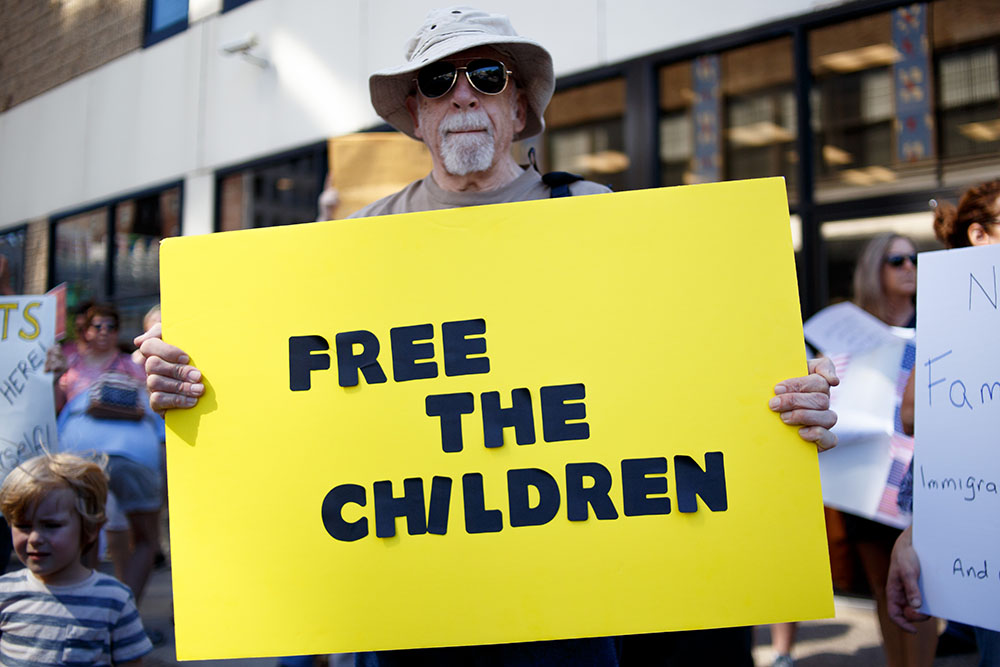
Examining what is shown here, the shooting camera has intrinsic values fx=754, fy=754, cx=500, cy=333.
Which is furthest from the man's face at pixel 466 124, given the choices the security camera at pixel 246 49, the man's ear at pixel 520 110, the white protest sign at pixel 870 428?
the security camera at pixel 246 49

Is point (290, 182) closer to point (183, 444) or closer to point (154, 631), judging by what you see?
point (154, 631)

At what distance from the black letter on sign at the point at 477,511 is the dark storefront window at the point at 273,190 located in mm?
4898

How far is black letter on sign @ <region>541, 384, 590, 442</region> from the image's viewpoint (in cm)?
148

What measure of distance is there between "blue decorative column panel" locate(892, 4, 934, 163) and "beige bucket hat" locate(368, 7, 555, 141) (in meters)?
Answer: 3.24

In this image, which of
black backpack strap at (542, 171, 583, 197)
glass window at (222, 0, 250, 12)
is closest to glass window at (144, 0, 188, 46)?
glass window at (222, 0, 250, 12)

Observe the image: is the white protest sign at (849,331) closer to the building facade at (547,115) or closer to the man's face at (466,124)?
the building facade at (547,115)

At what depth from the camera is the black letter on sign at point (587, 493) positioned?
4.78ft

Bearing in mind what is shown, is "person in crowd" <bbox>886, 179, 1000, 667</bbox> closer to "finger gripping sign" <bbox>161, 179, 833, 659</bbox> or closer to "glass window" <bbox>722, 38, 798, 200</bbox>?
"finger gripping sign" <bbox>161, 179, 833, 659</bbox>

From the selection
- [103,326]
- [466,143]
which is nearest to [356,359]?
[466,143]

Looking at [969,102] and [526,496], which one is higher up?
[969,102]

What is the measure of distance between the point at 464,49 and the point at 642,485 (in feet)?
3.37

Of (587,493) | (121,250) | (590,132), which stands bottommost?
(587,493)

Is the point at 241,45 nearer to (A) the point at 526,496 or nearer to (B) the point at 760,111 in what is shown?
(B) the point at 760,111

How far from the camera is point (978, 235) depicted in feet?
6.36
